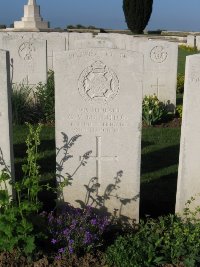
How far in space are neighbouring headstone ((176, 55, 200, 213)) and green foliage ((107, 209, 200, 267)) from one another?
50cm

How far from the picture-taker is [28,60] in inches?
346

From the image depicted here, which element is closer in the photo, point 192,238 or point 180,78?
point 192,238

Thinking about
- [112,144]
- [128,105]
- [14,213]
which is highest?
[128,105]

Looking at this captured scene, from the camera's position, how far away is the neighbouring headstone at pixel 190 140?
13.3ft

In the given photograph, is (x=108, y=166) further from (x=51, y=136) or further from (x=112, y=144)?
(x=51, y=136)

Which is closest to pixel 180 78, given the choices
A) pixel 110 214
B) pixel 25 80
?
pixel 25 80

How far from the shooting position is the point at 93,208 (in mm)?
4508

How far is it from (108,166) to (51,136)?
3425mm

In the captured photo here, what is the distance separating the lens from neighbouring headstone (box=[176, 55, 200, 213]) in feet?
13.3

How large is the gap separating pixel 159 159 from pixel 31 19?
58.0ft

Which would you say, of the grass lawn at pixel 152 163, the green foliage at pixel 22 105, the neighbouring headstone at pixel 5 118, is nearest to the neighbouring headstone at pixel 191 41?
the grass lawn at pixel 152 163

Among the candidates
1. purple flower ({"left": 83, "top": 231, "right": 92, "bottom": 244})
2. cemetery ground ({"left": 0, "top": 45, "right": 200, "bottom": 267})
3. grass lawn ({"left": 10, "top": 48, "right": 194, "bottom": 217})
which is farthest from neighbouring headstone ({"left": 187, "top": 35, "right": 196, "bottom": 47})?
purple flower ({"left": 83, "top": 231, "right": 92, "bottom": 244})

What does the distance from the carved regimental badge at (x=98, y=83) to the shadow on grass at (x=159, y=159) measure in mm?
2149

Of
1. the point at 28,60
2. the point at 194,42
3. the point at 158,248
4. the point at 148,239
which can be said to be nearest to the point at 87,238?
the point at 148,239
